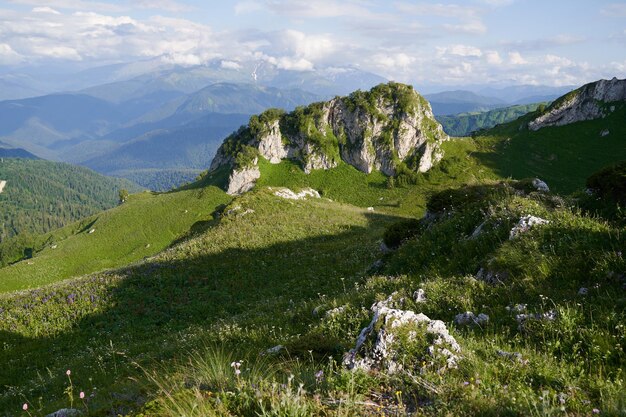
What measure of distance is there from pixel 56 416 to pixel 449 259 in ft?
34.2

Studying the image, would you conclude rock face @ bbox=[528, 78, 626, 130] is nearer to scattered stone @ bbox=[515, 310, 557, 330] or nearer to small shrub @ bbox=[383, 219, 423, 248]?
small shrub @ bbox=[383, 219, 423, 248]

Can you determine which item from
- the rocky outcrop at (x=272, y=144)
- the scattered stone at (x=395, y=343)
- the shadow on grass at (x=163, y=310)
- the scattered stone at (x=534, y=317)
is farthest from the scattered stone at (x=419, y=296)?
the rocky outcrop at (x=272, y=144)

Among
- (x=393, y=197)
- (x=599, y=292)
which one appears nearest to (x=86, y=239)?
(x=393, y=197)

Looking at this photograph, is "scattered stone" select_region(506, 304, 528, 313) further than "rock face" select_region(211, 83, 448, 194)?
No

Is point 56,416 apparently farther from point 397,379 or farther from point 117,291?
point 117,291

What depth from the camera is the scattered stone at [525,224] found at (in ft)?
32.3

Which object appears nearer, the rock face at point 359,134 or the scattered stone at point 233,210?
the scattered stone at point 233,210

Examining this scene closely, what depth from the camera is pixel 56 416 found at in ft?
20.5

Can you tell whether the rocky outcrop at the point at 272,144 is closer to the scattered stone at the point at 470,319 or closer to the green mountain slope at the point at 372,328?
the green mountain slope at the point at 372,328

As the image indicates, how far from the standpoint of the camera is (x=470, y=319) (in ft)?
23.3

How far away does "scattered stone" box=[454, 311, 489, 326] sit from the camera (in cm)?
689

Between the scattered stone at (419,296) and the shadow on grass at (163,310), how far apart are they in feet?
9.65

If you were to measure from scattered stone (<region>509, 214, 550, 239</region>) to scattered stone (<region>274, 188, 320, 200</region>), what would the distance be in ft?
199

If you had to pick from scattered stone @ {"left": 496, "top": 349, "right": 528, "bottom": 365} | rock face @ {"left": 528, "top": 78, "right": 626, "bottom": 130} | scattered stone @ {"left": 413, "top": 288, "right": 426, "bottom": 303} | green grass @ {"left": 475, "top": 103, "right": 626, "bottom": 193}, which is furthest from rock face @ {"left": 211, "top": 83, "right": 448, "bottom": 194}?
scattered stone @ {"left": 496, "top": 349, "right": 528, "bottom": 365}
